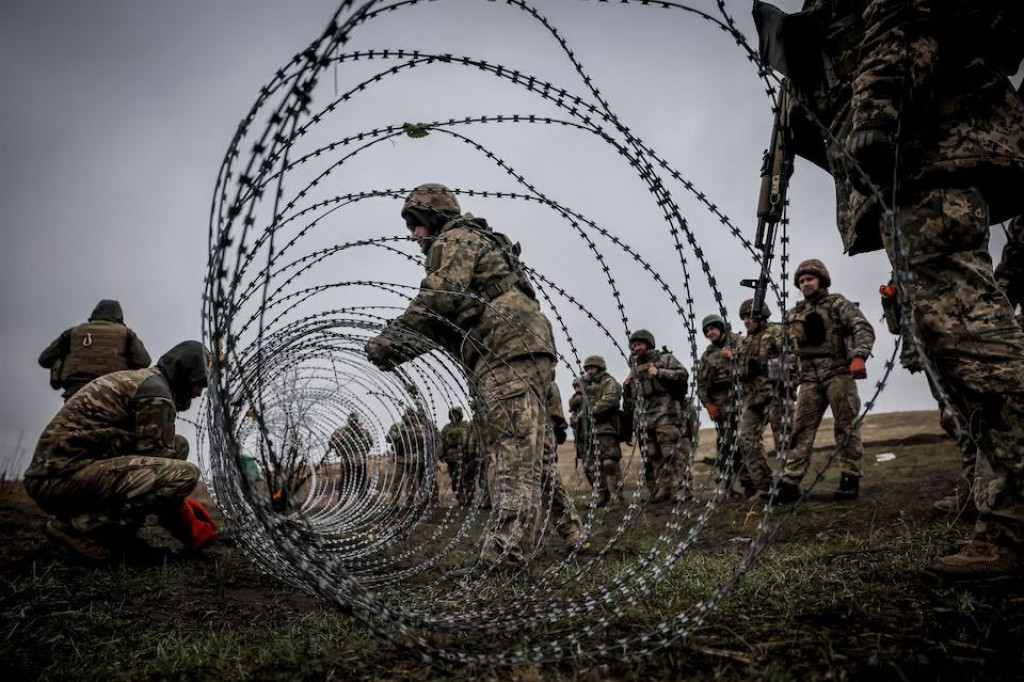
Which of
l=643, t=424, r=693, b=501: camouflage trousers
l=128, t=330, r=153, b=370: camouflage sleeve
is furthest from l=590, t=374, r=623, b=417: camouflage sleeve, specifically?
l=128, t=330, r=153, b=370: camouflage sleeve

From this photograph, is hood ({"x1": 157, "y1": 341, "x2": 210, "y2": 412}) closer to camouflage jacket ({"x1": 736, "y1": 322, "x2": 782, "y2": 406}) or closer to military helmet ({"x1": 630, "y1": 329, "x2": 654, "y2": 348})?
camouflage jacket ({"x1": 736, "y1": 322, "x2": 782, "y2": 406})

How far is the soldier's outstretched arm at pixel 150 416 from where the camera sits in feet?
14.2

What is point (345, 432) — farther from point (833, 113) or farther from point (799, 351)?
point (833, 113)

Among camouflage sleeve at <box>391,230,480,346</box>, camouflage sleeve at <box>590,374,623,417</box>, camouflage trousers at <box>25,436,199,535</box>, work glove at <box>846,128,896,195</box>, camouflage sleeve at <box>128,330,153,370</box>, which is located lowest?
camouflage trousers at <box>25,436,199,535</box>

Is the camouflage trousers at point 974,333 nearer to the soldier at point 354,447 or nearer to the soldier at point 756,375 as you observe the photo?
the soldier at point 756,375

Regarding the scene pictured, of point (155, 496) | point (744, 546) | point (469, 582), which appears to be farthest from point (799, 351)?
point (155, 496)

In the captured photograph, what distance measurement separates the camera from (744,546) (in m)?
4.54

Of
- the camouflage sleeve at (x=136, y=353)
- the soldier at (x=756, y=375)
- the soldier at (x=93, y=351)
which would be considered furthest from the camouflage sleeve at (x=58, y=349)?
→ the soldier at (x=756, y=375)

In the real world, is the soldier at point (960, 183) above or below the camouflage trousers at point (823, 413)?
above

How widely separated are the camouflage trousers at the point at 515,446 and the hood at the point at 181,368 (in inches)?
98.5

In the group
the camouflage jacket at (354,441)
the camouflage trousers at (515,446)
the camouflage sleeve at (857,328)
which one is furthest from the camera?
the camouflage jacket at (354,441)

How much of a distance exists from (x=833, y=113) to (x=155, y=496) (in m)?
5.05

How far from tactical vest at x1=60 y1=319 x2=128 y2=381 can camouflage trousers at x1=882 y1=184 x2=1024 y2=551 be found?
7058mm

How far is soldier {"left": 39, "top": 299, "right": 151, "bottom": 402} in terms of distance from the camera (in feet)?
19.9
